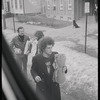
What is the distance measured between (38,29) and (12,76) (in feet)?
1.71

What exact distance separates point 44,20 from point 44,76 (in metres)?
0.28

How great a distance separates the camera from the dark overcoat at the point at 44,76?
0.90 metres

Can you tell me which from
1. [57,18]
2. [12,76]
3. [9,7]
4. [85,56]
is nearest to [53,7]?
[57,18]

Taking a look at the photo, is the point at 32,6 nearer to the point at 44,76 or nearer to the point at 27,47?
the point at 27,47

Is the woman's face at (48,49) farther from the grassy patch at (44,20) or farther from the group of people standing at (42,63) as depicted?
the grassy patch at (44,20)

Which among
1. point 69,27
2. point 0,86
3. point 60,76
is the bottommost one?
point 60,76

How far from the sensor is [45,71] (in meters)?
0.92

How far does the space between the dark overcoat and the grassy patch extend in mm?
177

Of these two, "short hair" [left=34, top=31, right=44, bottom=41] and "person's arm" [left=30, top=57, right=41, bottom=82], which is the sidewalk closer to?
"short hair" [left=34, top=31, right=44, bottom=41]

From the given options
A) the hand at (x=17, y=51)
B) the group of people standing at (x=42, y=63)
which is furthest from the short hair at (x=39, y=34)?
the hand at (x=17, y=51)

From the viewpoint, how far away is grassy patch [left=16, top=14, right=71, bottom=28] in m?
0.92

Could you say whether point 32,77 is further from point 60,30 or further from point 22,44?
point 60,30

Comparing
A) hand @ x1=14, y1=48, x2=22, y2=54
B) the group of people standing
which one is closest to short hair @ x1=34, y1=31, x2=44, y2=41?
the group of people standing

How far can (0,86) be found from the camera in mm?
403
